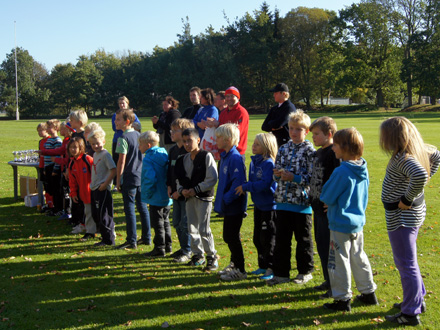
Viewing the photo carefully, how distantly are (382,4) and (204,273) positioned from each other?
74966mm

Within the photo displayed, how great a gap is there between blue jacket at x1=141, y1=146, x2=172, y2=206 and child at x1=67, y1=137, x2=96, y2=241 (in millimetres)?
1735

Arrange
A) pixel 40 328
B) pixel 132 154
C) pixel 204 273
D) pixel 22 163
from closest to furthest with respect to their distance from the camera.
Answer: pixel 40 328 < pixel 204 273 < pixel 132 154 < pixel 22 163

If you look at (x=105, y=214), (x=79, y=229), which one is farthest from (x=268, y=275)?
(x=79, y=229)

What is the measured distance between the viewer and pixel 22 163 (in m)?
10.1

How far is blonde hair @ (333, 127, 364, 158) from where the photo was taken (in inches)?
180

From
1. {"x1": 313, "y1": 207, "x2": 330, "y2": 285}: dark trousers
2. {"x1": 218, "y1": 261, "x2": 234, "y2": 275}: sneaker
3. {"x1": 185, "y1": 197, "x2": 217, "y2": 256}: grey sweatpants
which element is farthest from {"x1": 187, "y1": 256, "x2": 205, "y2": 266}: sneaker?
{"x1": 313, "y1": 207, "x2": 330, "y2": 285}: dark trousers

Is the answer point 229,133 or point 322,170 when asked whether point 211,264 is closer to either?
point 229,133

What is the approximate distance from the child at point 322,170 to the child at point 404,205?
2.44 feet

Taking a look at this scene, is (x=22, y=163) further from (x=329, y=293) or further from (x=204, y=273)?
(x=329, y=293)

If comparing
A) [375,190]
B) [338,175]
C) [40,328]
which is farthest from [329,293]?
[375,190]

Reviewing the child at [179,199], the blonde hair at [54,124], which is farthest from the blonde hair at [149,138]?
the blonde hair at [54,124]

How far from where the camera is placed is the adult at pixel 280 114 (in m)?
7.53

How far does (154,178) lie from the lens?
22.2 feet

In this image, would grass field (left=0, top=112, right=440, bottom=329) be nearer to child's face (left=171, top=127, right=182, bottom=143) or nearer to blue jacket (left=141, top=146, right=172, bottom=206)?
blue jacket (left=141, top=146, right=172, bottom=206)
